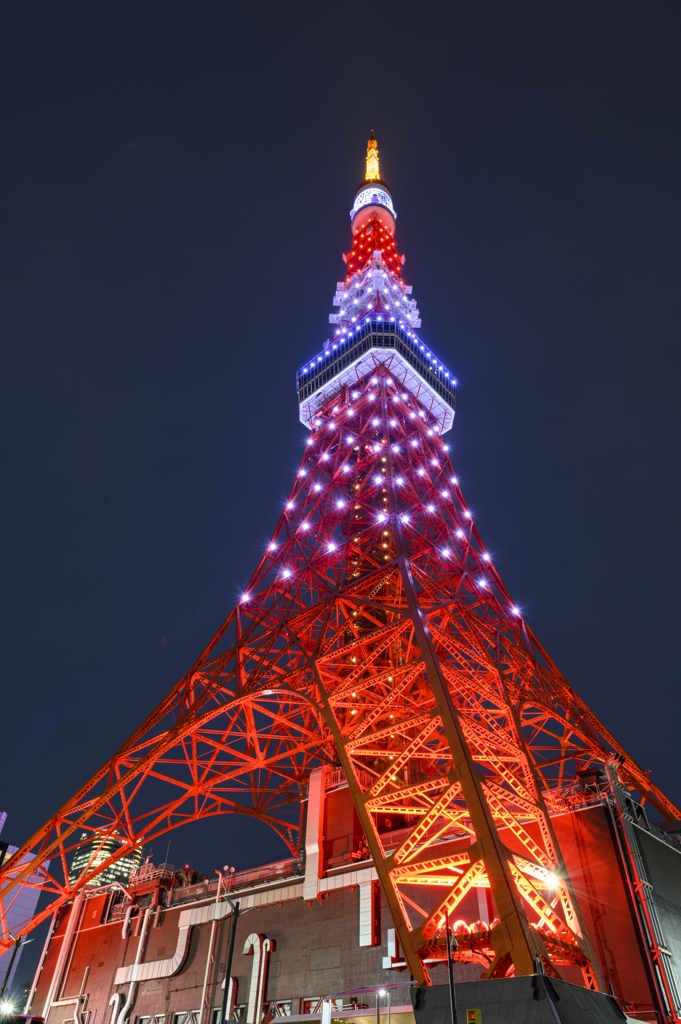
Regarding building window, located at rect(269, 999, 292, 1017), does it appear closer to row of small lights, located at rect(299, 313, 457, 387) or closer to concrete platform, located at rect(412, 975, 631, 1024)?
concrete platform, located at rect(412, 975, 631, 1024)

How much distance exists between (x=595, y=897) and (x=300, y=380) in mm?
37462

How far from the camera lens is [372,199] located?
61531mm

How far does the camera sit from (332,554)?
1372 inches

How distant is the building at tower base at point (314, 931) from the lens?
2061 cm

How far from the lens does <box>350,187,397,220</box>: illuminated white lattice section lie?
2411 inches

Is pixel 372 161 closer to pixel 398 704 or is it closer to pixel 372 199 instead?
pixel 372 199

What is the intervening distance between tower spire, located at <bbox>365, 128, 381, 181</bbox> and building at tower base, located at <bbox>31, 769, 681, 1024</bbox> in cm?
5670

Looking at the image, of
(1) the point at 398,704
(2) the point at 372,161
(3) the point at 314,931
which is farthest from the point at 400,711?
(2) the point at 372,161

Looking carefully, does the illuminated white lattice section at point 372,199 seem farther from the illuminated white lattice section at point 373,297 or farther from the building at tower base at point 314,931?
the building at tower base at point 314,931

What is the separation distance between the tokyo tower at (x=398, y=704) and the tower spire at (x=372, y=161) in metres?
21.6

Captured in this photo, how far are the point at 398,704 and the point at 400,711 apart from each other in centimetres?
65

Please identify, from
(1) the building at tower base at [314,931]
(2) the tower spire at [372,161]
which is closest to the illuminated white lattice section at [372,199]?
(2) the tower spire at [372,161]

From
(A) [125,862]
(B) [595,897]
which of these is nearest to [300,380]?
(B) [595,897]

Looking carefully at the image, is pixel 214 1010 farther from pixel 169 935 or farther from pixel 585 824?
pixel 585 824
